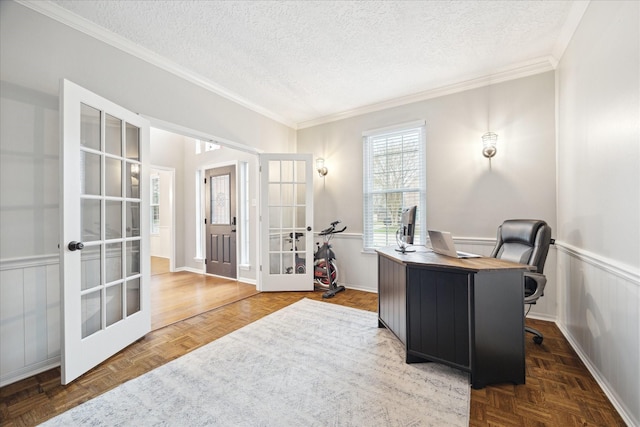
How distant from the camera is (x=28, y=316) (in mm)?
1905

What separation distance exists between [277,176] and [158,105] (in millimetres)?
1832

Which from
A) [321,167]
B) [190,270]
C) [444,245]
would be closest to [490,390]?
[444,245]

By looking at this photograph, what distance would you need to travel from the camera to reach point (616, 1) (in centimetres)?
159

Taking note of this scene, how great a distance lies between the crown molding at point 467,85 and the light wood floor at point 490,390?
2.76 m

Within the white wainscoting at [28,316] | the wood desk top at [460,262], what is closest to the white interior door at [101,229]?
the white wainscoting at [28,316]

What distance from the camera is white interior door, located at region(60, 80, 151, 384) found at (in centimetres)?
183

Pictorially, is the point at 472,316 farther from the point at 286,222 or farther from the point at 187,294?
the point at 187,294

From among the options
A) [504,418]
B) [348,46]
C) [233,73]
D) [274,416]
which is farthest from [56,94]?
[504,418]

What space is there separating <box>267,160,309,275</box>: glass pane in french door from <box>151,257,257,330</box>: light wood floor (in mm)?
674

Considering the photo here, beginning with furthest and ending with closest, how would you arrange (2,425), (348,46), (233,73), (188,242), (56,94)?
1. (188,242)
2. (233,73)
3. (348,46)
4. (56,94)
5. (2,425)

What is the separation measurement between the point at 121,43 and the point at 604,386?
182 inches

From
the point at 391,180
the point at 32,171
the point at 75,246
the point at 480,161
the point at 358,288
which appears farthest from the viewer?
the point at 358,288

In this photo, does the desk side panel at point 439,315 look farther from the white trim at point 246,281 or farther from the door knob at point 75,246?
the white trim at point 246,281

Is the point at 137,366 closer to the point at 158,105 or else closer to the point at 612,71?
the point at 158,105
